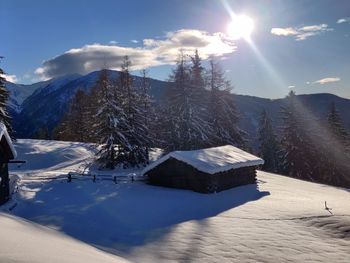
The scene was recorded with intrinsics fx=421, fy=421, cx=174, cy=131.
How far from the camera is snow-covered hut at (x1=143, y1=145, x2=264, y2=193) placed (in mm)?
30375

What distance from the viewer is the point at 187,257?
14.3m

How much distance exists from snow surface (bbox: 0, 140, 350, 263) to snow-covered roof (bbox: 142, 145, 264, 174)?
1.85 m

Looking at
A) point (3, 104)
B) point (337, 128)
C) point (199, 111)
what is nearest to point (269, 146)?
point (337, 128)

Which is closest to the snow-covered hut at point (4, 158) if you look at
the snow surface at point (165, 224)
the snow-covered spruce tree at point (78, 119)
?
the snow surface at point (165, 224)

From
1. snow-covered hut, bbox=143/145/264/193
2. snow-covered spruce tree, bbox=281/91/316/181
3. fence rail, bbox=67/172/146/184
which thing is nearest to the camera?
snow-covered hut, bbox=143/145/264/193

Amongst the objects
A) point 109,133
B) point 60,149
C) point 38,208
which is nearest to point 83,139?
point 60,149

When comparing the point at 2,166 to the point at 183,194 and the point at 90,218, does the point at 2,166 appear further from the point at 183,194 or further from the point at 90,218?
the point at 183,194

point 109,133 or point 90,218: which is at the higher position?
point 109,133

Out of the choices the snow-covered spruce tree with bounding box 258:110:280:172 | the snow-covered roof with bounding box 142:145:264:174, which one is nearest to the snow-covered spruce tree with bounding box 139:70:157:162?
the snow-covered roof with bounding box 142:145:264:174

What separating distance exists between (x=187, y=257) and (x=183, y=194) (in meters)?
14.8

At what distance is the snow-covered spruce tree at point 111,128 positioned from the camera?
136 ft

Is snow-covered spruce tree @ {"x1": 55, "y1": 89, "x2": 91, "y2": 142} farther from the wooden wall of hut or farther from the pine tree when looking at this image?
the pine tree

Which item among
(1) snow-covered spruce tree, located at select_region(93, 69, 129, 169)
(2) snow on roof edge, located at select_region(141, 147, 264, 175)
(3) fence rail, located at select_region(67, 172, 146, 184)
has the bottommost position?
(3) fence rail, located at select_region(67, 172, 146, 184)

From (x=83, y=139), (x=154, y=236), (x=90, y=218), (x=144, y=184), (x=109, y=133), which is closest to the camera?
(x=154, y=236)
